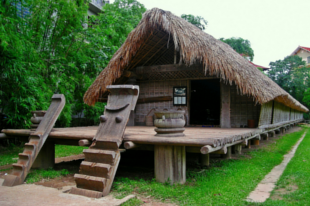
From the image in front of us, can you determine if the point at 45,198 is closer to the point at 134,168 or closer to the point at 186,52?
the point at 134,168

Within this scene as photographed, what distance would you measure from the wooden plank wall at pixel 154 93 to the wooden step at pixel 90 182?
16.5 feet

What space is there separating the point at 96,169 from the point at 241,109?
540cm

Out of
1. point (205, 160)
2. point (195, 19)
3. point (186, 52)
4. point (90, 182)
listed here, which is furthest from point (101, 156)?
point (195, 19)

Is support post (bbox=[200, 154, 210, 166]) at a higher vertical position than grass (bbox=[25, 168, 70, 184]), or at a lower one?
higher

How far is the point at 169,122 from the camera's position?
4016mm

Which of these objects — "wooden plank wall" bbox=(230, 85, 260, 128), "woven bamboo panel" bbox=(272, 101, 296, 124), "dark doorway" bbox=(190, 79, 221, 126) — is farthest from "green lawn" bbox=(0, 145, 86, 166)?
"woven bamboo panel" bbox=(272, 101, 296, 124)

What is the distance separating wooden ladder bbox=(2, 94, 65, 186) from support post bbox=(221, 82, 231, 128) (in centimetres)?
440

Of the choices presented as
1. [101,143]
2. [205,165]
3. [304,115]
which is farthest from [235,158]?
[304,115]

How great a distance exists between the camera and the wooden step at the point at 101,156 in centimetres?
365

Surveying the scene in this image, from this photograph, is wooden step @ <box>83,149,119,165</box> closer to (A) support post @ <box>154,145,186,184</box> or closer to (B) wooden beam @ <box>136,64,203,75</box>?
(A) support post @ <box>154,145,186,184</box>

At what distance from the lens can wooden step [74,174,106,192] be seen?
343 cm

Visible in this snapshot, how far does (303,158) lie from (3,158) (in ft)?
24.0

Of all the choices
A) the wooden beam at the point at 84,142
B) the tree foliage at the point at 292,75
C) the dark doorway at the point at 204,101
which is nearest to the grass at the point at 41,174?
the wooden beam at the point at 84,142

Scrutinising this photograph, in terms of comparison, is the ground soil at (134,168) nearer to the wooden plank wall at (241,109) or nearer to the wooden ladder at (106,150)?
the wooden ladder at (106,150)
